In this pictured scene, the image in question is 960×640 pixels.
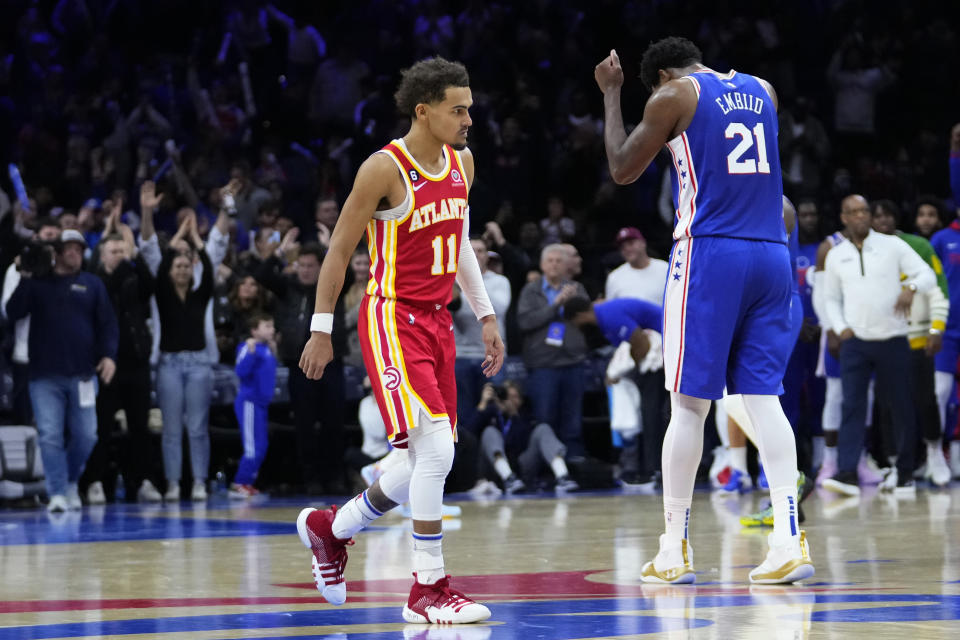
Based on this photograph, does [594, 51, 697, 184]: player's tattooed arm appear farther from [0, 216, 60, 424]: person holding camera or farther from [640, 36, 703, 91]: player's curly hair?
[0, 216, 60, 424]: person holding camera

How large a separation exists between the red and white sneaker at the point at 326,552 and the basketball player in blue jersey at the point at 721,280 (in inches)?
50.2

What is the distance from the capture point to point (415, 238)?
5293mm

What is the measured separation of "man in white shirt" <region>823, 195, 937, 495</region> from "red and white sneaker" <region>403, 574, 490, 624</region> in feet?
21.7

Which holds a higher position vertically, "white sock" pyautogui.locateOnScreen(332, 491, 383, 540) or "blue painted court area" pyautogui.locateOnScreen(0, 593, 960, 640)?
"white sock" pyautogui.locateOnScreen(332, 491, 383, 540)

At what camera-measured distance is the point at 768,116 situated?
5.88m

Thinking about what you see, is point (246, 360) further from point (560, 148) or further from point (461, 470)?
point (560, 148)

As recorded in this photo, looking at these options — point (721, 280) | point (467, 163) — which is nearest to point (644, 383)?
point (721, 280)

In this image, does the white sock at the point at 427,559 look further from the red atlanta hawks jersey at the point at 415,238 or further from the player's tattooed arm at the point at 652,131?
the player's tattooed arm at the point at 652,131

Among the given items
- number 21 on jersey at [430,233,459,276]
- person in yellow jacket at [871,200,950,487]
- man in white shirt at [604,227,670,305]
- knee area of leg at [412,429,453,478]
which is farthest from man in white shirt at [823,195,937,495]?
knee area of leg at [412,429,453,478]

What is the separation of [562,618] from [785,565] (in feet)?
4.09

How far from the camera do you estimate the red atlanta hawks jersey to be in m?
5.28

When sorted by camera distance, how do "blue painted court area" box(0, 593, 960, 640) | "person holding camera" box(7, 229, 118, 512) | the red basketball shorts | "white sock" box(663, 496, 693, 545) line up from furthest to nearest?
"person holding camera" box(7, 229, 118, 512) < "white sock" box(663, 496, 693, 545) < the red basketball shorts < "blue painted court area" box(0, 593, 960, 640)

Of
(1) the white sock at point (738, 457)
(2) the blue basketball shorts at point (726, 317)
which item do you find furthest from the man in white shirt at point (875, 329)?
(2) the blue basketball shorts at point (726, 317)

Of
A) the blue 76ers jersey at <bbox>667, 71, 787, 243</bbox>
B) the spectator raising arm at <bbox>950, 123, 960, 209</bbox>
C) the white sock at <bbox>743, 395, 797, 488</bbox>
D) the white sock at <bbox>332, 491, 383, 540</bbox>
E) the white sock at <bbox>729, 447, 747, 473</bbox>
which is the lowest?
the white sock at <bbox>729, 447, 747, 473</bbox>
